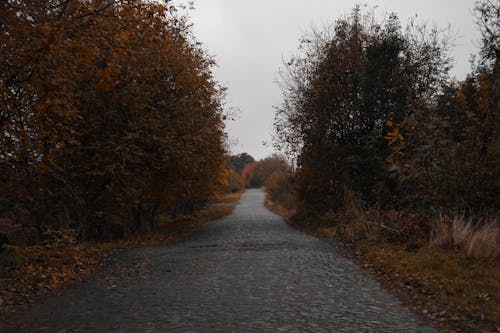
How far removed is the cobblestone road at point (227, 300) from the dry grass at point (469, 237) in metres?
2.42

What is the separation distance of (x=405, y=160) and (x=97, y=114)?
10372 mm

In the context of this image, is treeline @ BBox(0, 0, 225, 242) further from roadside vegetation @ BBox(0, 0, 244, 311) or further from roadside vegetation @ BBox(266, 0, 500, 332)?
roadside vegetation @ BBox(266, 0, 500, 332)

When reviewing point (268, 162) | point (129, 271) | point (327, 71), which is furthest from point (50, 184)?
point (268, 162)

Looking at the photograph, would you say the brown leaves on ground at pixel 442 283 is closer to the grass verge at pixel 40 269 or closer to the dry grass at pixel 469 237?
the dry grass at pixel 469 237

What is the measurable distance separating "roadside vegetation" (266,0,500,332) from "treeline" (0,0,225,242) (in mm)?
5550

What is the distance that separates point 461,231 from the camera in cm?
1202

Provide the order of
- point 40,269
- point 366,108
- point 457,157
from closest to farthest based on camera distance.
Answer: point 40,269, point 457,157, point 366,108

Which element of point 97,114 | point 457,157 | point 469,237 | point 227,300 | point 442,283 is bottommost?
point 227,300

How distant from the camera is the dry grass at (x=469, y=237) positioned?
35.3 ft

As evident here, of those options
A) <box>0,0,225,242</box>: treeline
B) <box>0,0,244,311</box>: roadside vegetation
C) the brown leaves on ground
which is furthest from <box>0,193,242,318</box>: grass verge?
the brown leaves on ground

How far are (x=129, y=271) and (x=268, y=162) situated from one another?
125106 millimetres

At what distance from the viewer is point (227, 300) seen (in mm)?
8281

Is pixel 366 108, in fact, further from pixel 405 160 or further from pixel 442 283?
pixel 442 283

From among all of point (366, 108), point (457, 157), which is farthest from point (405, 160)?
point (366, 108)
